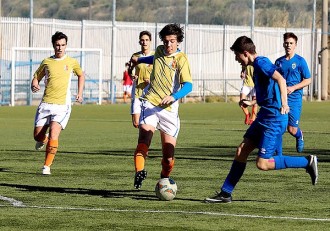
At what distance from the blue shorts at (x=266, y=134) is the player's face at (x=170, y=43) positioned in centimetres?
163

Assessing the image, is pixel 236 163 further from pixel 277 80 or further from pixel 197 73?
pixel 197 73

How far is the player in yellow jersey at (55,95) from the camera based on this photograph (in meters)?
16.8

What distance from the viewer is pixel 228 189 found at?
1273 centimetres

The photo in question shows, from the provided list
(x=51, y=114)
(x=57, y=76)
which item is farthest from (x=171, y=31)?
(x=57, y=76)

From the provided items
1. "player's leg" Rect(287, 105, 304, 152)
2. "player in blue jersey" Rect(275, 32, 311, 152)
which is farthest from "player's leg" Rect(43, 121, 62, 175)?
"player's leg" Rect(287, 105, 304, 152)

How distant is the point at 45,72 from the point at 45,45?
1225 inches

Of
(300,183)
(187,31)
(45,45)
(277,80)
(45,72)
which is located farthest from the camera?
(187,31)

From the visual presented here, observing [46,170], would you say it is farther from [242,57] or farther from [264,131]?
[242,57]

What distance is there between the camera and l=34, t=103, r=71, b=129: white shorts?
16859 mm

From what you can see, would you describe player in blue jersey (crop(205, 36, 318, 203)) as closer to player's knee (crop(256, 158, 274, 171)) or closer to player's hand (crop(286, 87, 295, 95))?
player's knee (crop(256, 158, 274, 171))

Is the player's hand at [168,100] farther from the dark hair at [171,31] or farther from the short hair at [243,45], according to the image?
the short hair at [243,45]

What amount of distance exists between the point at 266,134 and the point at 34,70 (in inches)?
1370

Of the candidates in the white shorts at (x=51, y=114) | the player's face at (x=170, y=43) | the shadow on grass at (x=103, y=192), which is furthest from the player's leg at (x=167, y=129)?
the white shorts at (x=51, y=114)

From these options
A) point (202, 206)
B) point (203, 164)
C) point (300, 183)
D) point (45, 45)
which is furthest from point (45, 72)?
point (45, 45)
